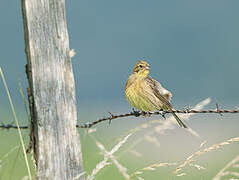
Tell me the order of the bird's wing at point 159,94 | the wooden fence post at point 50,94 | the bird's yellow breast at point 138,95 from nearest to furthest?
the wooden fence post at point 50,94, the bird's yellow breast at point 138,95, the bird's wing at point 159,94

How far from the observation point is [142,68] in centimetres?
406

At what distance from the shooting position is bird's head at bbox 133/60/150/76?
4.02 metres

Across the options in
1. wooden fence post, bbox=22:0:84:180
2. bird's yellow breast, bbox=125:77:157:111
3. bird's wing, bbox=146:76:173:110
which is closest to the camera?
wooden fence post, bbox=22:0:84:180

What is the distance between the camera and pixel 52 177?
8.29ft

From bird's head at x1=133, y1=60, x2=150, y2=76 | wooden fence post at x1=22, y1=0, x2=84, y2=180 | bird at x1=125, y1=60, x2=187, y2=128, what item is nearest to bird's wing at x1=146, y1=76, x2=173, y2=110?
bird at x1=125, y1=60, x2=187, y2=128

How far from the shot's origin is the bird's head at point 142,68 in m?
4.02

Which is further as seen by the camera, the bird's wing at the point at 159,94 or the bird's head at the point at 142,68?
the bird's wing at the point at 159,94

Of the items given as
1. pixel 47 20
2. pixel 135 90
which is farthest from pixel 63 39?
pixel 135 90

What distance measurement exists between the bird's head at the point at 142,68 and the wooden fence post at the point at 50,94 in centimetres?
149

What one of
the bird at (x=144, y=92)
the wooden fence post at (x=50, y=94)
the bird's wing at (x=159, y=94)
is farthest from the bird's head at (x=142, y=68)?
the wooden fence post at (x=50, y=94)

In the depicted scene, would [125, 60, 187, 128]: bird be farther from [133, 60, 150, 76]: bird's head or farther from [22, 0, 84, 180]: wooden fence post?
[22, 0, 84, 180]: wooden fence post

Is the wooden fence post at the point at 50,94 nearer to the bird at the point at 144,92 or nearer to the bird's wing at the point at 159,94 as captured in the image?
the bird at the point at 144,92

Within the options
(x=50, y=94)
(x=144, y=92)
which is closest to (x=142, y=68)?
(x=144, y=92)

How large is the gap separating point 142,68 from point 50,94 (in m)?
1.67
